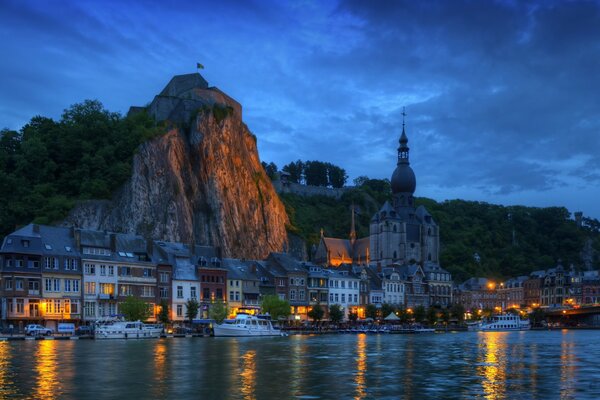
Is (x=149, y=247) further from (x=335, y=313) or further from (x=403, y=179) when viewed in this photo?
(x=403, y=179)

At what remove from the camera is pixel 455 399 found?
28.9 meters

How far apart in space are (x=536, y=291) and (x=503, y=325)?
51.8m

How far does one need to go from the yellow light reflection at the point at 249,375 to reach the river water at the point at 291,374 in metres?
0.05

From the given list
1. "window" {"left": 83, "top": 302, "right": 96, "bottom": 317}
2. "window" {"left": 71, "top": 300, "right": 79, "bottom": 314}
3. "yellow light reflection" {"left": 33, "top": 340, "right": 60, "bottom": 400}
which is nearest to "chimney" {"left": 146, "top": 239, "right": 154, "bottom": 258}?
"window" {"left": 83, "top": 302, "right": 96, "bottom": 317}

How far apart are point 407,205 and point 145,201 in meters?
74.7

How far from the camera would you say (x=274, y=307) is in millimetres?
100438

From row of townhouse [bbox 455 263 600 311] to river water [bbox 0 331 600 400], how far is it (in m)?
120

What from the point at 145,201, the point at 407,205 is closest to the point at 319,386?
the point at 145,201

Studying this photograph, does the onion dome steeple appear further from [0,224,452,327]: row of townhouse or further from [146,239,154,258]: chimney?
[146,239,154,258]: chimney

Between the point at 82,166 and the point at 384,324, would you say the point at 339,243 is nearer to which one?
the point at 384,324

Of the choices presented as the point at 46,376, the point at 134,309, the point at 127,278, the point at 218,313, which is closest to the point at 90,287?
the point at 127,278

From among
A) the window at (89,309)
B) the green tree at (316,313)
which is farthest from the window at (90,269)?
the green tree at (316,313)

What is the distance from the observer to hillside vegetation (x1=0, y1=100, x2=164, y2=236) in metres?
111

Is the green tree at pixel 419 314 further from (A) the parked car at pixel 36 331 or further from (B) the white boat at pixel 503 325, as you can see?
(A) the parked car at pixel 36 331
